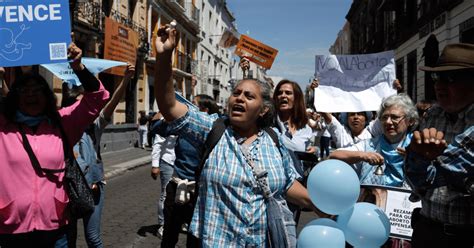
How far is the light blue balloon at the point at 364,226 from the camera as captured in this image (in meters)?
2.78

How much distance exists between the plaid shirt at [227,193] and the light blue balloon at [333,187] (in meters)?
0.25

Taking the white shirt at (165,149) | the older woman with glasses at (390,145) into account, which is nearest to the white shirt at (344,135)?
the older woman with glasses at (390,145)

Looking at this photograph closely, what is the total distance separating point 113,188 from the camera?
10219mm

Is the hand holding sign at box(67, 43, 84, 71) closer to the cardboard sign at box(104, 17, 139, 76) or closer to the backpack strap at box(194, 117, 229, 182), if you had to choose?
the backpack strap at box(194, 117, 229, 182)

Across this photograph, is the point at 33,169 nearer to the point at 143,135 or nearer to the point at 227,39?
the point at 227,39

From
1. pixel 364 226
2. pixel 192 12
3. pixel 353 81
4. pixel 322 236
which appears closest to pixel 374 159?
pixel 364 226

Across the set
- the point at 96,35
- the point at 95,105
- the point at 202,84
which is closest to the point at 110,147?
the point at 96,35

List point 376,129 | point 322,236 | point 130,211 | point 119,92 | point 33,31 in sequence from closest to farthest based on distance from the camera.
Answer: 1. point 322,236
2. point 33,31
3. point 119,92
4. point 376,129
5. point 130,211

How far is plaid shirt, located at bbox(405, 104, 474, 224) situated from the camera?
222 centimetres

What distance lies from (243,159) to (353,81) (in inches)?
130

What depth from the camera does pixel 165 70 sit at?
8.00 ft

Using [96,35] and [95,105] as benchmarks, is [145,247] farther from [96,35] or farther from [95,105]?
[96,35]

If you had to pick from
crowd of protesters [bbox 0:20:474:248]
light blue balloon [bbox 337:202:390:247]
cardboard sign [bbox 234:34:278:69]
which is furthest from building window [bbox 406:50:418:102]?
light blue balloon [bbox 337:202:390:247]

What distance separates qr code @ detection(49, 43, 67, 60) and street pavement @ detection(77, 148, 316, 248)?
113 inches
